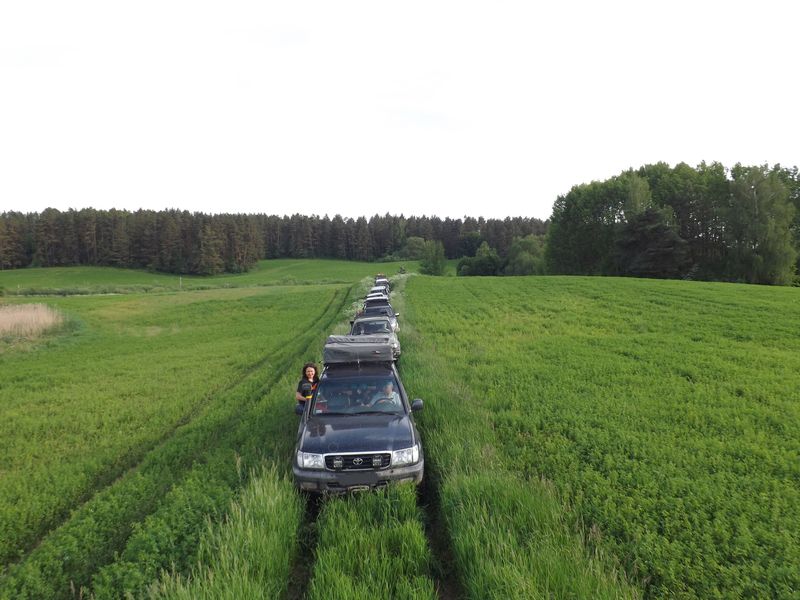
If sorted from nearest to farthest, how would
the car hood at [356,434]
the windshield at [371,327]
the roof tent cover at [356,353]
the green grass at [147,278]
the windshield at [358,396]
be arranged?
the car hood at [356,434]
the windshield at [358,396]
the roof tent cover at [356,353]
the windshield at [371,327]
the green grass at [147,278]

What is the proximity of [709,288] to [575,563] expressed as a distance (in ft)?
104

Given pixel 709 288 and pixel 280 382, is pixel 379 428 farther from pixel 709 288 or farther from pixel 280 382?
pixel 709 288

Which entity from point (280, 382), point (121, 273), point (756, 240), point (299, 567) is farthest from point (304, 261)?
point (299, 567)

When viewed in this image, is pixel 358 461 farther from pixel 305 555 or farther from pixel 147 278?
pixel 147 278

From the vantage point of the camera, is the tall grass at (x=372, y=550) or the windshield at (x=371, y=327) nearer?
the tall grass at (x=372, y=550)

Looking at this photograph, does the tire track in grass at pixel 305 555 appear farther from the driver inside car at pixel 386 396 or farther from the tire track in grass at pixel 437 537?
the driver inside car at pixel 386 396

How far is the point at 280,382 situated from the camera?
41.1 feet

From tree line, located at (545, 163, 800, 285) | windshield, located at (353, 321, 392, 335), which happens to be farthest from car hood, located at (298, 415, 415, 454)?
tree line, located at (545, 163, 800, 285)

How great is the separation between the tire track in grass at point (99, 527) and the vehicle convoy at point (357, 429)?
2.19m

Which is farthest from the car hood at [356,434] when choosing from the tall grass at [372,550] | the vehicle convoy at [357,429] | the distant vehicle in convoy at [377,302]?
the distant vehicle in convoy at [377,302]

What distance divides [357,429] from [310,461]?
845mm

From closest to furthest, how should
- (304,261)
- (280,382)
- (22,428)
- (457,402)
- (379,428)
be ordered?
(379,428)
(457,402)
(22,428)
(280,382)
(304,261)

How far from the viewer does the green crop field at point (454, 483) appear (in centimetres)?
431

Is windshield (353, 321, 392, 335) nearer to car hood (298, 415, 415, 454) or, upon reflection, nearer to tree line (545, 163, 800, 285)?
car hood (298, 415, 415, 454)
